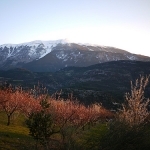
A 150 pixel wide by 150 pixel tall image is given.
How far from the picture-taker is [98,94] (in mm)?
146875

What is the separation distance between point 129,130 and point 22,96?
3188cm

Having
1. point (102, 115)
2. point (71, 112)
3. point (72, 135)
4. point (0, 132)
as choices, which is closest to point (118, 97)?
point (102, 115)

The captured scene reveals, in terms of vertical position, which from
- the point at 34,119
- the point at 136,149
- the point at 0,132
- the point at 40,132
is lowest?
the point at 0,132

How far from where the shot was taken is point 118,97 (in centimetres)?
14662

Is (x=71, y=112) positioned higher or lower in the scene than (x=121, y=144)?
lower

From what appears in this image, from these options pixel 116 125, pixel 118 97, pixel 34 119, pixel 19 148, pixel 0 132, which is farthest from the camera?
pixel 118 97

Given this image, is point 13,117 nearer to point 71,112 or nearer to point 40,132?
point 71,112

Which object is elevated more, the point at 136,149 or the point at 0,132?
the point at 136,149

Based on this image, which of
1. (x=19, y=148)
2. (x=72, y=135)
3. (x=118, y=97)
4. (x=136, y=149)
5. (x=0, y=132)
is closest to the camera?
(x=136, y=149)

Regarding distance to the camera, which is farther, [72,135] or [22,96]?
[22,96]

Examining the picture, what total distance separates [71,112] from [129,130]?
33102 mm

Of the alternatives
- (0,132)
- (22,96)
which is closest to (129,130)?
(0,132)

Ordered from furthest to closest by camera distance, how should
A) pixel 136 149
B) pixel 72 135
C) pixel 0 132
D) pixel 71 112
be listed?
pixel 71 112 < pixel 0 132 < pixel 72 135 < pixel 136 149

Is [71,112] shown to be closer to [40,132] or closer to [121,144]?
[40,132]
